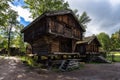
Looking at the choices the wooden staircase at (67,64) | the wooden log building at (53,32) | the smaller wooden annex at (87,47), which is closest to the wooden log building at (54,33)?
the wooden log building at (53,32)

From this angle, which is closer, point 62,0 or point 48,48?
point 48,48

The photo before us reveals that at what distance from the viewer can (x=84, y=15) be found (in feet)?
154

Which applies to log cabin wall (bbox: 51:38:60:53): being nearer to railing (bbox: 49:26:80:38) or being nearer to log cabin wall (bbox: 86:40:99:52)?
railing (bbox: 49:26:80:38)

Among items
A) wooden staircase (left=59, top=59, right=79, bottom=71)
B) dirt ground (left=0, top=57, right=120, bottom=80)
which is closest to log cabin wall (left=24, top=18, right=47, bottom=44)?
wooden staircase (left=59, top=59, right=79, bottom=71)

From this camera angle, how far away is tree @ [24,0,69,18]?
31359 mm

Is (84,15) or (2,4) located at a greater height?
(84,15)

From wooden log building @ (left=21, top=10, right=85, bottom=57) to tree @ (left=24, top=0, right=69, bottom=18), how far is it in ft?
37.5

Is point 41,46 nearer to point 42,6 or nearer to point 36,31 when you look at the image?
point 36,31

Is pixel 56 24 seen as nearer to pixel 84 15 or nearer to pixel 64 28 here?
pixel 64 28

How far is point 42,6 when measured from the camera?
1240 inches

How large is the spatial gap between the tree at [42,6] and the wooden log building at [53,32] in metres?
11.4

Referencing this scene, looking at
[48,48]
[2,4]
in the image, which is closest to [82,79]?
[48,48]

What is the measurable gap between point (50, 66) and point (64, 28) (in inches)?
211

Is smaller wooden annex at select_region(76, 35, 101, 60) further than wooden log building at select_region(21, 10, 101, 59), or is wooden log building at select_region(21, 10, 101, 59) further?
smaller wooden annex at select_region(76, 35, 101, 60)
